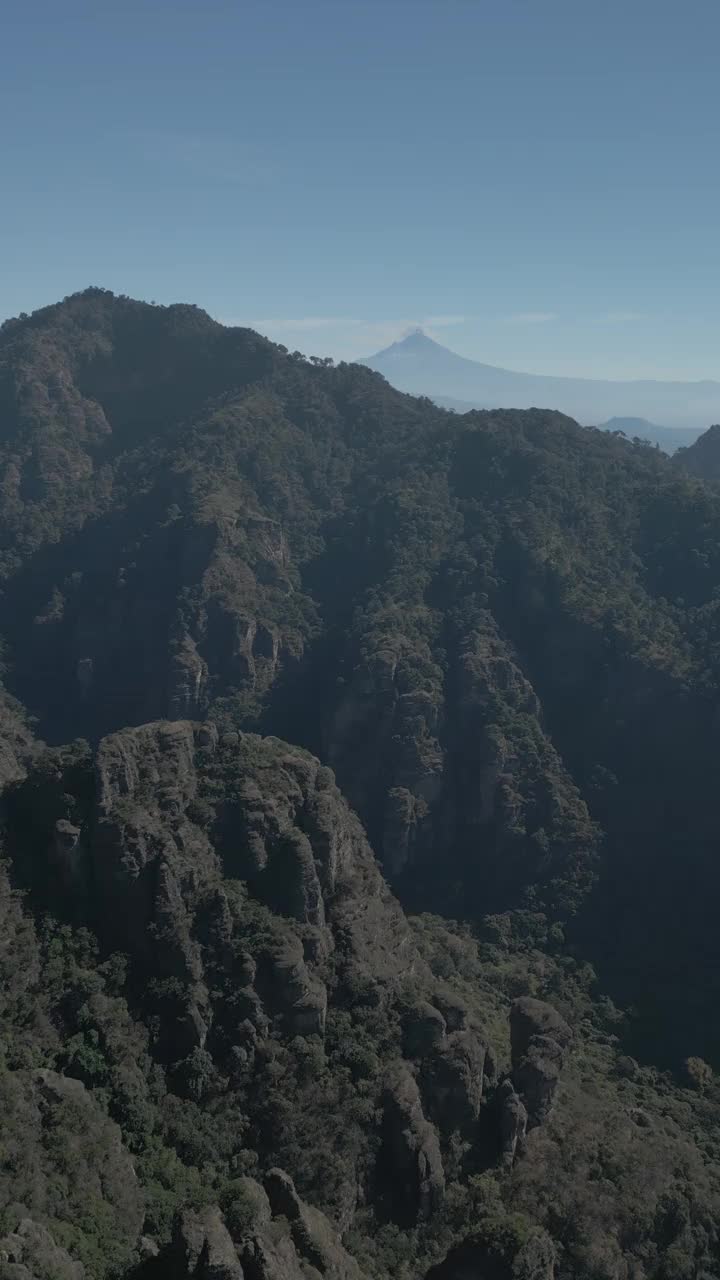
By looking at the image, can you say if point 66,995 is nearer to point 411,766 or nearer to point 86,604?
point 411,766

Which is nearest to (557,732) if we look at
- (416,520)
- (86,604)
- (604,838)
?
(604,838)

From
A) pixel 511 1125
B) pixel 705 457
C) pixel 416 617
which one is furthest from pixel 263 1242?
pixel 705 457

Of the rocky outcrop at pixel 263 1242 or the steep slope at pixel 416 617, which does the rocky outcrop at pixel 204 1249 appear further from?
the steep slope at pixel 416 617

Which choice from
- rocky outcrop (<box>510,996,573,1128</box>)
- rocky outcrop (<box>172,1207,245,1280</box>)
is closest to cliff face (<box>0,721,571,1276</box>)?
rocky outcrop (<box>510,996,573,1128</box>)

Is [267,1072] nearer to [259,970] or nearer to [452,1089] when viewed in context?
[259,970]

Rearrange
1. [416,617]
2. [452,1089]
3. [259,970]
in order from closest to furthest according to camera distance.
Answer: [259,970]
[452,1089]
[416,617]

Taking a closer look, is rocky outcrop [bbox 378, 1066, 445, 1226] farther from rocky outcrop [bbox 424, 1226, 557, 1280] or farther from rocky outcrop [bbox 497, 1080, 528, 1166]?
rocky outcrop [bbox 424, 1226, 557, 1280]
